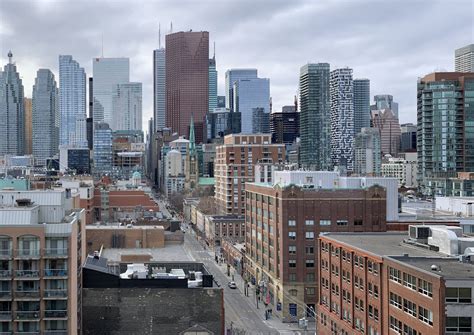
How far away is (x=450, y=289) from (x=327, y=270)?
2729 cm

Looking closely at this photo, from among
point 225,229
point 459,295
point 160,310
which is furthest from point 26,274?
point 225,229

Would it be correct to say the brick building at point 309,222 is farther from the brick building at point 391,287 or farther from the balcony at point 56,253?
the balcony at point 56,253

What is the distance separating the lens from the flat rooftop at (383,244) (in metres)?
60.6

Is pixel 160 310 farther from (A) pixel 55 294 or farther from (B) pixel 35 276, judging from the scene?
(B) pixel 35 276

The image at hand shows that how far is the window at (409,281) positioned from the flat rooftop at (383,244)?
6.19 m

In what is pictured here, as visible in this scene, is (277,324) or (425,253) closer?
(425,253)

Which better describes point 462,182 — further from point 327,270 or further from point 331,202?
point 327,270

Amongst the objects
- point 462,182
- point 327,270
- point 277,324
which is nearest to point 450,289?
point 327,270

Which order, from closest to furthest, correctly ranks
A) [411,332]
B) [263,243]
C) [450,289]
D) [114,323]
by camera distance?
[450,289]
[411,332]
[114,323]
[263,243]

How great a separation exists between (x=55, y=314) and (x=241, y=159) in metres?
129

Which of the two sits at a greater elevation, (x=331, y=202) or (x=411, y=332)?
(x=331, y=202)

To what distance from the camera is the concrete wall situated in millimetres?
59438

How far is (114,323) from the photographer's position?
59344 millimetres

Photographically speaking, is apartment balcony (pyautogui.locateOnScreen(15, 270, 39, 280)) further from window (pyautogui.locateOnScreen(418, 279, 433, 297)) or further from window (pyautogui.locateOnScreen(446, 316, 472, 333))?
window (pyautogui.locateOnScreen(446, 316, 472, 333))
